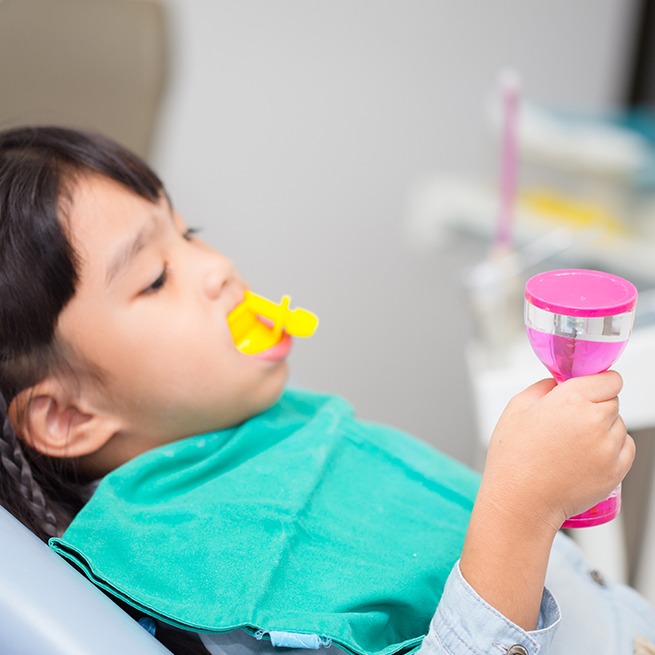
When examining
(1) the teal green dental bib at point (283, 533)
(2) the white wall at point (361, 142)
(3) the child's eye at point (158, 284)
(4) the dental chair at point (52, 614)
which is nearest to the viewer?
(4) the dental chair at point (52, 614)

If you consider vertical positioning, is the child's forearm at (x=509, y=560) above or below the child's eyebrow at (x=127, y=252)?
below

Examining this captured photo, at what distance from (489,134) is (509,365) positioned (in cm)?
119

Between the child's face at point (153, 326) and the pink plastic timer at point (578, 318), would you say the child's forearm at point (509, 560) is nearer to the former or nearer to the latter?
the pink plastic timer at point (578, 318)

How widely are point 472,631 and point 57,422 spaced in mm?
364

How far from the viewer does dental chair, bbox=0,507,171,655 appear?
1.60 ft

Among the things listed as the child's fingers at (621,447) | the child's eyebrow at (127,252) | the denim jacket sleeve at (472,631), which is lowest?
the denim jacket sleeve at (472,631)

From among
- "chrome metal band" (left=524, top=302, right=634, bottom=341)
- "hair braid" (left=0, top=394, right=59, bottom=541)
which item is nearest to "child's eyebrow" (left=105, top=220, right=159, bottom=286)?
"hair braid" (left=0, top=394, right=59, bottom=541)

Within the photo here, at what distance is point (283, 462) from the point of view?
71 cm

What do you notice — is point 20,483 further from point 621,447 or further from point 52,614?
point 621,447

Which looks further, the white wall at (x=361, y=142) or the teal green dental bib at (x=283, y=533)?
the white wall at (x=361, y=142)

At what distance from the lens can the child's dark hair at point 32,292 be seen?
26.0 inches

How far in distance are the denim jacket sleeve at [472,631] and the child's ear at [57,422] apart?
313 mm

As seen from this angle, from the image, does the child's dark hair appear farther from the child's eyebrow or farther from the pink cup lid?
the pink cup lid

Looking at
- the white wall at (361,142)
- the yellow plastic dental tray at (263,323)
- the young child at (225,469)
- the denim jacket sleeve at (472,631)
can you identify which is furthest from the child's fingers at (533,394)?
the white wall at (361,142)
